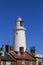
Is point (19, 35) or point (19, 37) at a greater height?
point (19, 35)

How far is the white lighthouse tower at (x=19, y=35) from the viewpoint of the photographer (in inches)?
2938

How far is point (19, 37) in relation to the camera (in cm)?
7506

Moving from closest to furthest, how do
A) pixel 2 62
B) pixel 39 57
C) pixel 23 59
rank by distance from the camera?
pixel 2 62 → pixel 23 59 → pixel 39 57

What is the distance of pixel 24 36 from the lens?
75.9 meters

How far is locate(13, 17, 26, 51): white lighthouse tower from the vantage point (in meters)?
74.6

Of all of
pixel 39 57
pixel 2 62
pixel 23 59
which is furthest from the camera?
pixel 39 57

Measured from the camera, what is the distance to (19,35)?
7519 centimetres

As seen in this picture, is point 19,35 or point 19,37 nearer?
A: point 19,37

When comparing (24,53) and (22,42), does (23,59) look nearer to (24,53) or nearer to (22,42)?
(24,53)

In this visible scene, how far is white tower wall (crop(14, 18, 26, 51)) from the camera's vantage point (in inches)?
2938

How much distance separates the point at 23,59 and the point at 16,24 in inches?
470

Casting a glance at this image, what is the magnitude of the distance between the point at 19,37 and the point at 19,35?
1.78ft

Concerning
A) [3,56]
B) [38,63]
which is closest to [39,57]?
[38,63]

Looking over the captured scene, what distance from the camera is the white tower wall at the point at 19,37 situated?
74.6 meters
